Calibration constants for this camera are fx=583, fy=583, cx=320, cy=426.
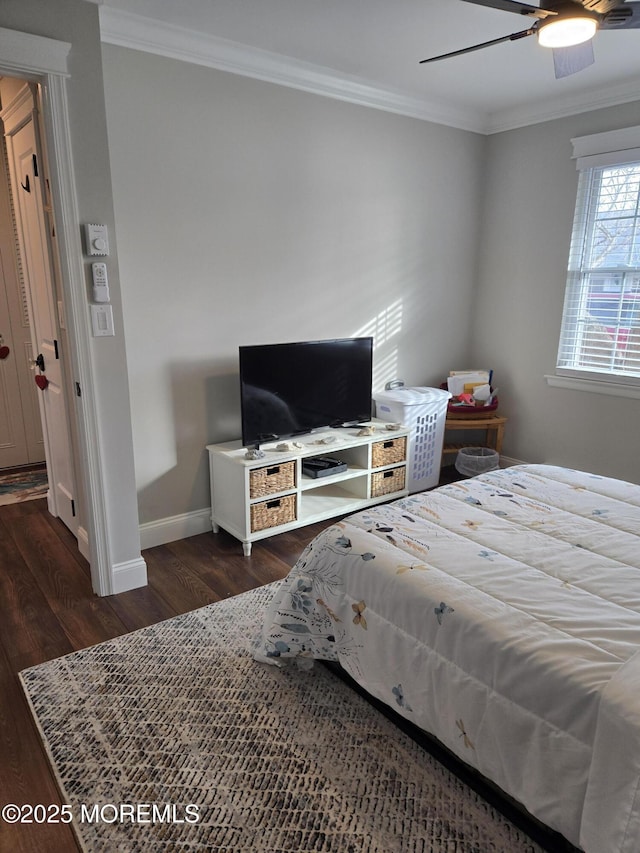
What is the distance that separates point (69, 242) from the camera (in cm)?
242

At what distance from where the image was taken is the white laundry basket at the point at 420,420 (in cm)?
391

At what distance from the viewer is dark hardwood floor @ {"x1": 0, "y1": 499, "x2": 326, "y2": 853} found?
173 centimetres

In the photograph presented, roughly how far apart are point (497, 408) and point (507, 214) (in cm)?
147

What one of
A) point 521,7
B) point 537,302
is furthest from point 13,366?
point 521,7

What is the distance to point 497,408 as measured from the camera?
15.1 ft

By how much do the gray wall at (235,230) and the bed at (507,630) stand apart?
1.48m

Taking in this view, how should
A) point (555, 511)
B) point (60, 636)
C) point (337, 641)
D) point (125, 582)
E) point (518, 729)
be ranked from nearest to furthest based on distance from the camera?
point (518, 729) < point (337, 641) < point (555, 511) < point (60, 636) < point (125, 582)

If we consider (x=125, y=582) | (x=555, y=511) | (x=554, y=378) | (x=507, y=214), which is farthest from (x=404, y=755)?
(x=507, y=214)

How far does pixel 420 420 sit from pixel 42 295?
2.46 m

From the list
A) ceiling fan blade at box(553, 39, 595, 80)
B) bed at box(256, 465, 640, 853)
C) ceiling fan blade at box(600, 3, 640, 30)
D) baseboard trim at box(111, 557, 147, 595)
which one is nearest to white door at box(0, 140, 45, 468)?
baseboard trim at box(111, 557, 147, 595)

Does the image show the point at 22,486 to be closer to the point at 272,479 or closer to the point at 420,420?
the point at 272,479

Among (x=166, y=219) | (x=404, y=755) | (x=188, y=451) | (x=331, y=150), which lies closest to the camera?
(x=404, y=755)

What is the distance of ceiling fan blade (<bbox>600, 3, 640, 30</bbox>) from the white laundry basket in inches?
89.5

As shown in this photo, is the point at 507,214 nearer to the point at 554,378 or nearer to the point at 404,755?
the point at 554,378
